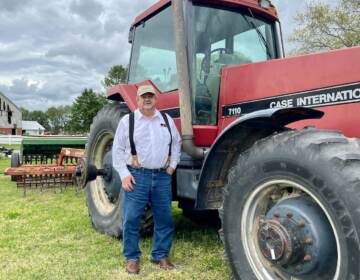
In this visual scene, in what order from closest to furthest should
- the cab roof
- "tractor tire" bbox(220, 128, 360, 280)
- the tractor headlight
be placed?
"tractor tire" bbox(220, 128, 360, 280) < the cab roof < the tractor headlight

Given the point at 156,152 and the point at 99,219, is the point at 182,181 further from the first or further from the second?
the point at 99,219

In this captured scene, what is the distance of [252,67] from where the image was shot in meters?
3.80

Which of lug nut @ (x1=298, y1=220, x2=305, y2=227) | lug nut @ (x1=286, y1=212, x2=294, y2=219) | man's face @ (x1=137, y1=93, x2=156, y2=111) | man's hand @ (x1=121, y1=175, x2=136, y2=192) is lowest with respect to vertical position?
lug nut @ (x1=298, y1=220, x2=305, y2=227)

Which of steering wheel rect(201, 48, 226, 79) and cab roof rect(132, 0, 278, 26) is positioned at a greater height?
cab roof rect(132, 0, 278, 26)

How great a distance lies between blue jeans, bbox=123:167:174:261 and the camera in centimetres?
395

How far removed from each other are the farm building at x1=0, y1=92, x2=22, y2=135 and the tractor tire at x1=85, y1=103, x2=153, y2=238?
67.6 m

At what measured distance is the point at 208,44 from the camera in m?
4.22

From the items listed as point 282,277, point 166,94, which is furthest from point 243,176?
point 166,94

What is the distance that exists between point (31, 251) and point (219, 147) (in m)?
2.44

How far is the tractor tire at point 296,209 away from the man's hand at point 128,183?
99cm

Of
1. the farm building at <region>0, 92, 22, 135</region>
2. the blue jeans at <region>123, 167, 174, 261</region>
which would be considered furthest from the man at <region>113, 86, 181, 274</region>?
the farm building at <region>0, 92, 22, 135</region>

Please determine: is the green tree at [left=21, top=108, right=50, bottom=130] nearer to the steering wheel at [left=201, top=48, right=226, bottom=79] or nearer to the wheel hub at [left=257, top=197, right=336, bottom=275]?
the steering wheel at [left=201, top=48, right=226, bottom=79]

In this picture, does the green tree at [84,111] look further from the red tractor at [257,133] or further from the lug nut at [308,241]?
the lug nut at [308,241]

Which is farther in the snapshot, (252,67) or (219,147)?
(252,67)
